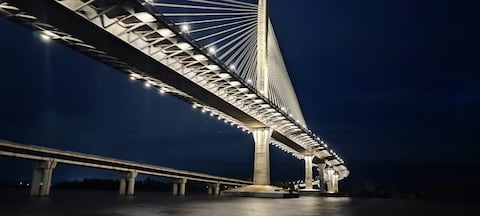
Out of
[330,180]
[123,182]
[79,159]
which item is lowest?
[123,182]

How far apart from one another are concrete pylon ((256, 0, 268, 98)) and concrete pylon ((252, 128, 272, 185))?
825 centimetres

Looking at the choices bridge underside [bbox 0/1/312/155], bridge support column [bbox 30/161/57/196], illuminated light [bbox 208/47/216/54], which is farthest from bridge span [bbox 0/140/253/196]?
illuminated light [bbox 208/47/216/54]

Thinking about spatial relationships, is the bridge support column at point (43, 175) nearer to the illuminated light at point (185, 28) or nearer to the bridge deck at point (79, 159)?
the bridge deck at point (79, 159)

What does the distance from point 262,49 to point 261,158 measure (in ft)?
58.3

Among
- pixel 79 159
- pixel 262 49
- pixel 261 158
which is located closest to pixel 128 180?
pixel 79 159

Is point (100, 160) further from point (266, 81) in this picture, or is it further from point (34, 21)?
point (34, 21)

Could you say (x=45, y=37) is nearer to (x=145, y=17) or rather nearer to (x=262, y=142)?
(x=145, y=17)

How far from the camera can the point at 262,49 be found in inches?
2365

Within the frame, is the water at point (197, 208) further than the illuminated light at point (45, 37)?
No

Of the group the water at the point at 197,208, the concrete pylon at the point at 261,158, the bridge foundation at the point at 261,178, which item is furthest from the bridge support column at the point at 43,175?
the concrete pylon at the point at 261,158

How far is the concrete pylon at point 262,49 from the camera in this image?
5834 centimetres

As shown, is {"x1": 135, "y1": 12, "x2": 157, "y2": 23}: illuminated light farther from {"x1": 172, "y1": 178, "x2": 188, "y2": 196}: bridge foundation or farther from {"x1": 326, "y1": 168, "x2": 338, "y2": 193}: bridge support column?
{"x1": 326, "y1": 168, "x2": 338, "y2": 193}: bridge support column

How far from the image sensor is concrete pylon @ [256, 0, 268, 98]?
5834 cm

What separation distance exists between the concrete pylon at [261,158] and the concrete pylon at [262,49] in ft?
27.1
